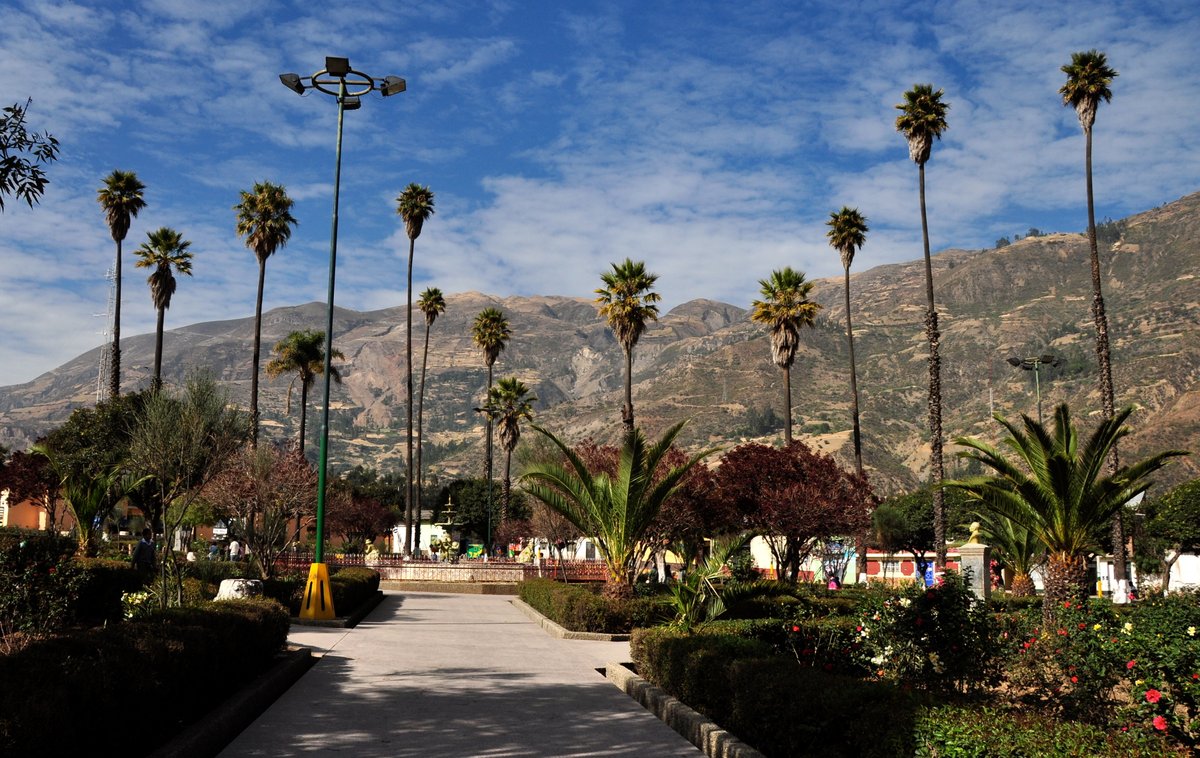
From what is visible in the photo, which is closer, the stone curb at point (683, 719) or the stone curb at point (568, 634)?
the stone curb at point (683, 719)

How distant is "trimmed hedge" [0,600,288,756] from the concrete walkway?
598 millimetres

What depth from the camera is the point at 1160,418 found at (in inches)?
4951

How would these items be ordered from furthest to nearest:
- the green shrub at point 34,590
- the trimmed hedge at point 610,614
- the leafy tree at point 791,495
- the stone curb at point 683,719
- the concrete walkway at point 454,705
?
the leafy tree at point 791,495 < the trimmed hedge at point 610,614 < the green shrub at point 34,590 < the concrete walkway at point 454,705 < the stone curb at point 683,719

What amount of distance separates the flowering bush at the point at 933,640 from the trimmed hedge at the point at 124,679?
6569 millimetres

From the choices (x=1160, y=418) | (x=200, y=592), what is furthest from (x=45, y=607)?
(x=1160, y=418)

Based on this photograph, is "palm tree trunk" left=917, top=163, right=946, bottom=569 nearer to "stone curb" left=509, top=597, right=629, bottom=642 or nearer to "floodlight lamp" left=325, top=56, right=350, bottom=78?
"stone curb" left=509, top=597, right=629, bottom=642

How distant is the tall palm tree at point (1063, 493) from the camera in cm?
1773

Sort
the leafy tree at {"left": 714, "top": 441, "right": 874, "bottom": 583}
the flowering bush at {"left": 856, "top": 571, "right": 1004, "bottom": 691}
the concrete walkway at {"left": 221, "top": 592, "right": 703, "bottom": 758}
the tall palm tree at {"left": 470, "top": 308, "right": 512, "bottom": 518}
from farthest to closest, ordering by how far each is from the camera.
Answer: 1. the tall palm tree at {"left": 470, "top": 308, "right": 512, "bottom": 518}
2. the leafy tree at {"left": 714, "top": 441, "right": 874, "bottom": 583}
3. the flowering bush at {"left": 856, "top": 571, "right": 1004, "bottom": 691}
4. the concrete walkway at {"left": 221, "top": 592, "right": 703, "bottom": 758}

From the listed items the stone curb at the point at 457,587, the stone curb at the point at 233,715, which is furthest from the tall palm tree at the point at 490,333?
the stone curb at the point at 233,715

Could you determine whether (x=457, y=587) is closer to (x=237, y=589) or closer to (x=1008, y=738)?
(x=237, y=589)

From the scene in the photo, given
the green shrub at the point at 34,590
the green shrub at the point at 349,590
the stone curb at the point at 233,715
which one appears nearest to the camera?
the stone curb at the point at 233,715

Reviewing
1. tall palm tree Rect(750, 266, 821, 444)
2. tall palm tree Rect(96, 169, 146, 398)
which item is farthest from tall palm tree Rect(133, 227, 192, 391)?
tall palm tree Rect(750, 266, 821, 444)

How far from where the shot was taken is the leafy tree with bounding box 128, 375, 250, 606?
20953 mm

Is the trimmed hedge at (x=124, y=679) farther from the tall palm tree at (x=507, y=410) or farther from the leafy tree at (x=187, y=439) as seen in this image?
the tall palm tree at (x=507, y=410)
